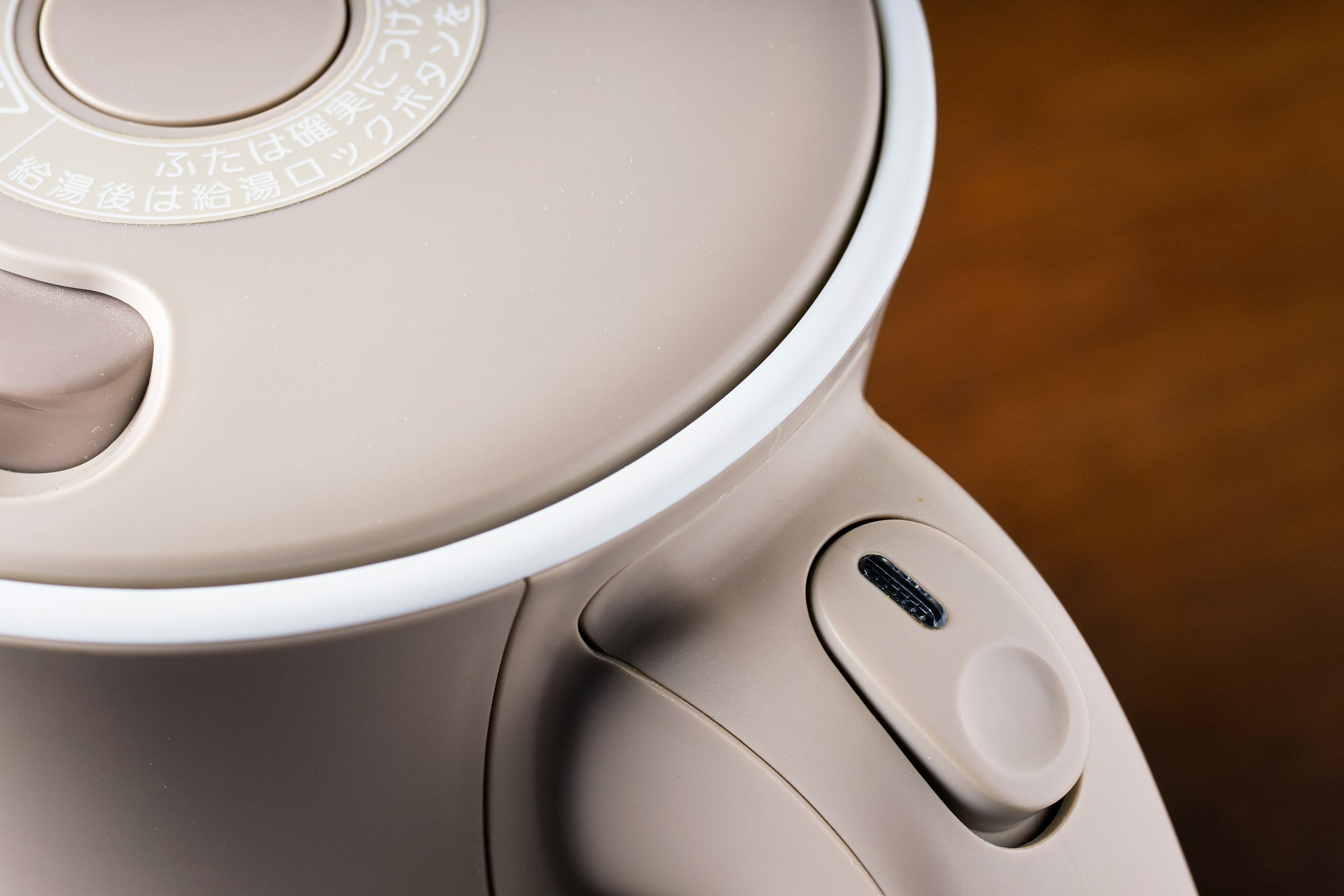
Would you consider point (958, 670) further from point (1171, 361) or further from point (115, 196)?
point (1171, 361)

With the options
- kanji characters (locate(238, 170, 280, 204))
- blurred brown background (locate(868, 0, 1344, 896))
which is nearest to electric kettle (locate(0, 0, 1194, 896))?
kanji characters (locate(238, 170, 280, 204))

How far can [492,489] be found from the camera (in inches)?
8.7

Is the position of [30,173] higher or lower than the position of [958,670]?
higher

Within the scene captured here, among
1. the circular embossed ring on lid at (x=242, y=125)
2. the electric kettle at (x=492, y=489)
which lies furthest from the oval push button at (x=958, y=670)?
the circular embossed ring on lid at (x=242, y=125)

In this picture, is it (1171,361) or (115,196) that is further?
(1171,361)

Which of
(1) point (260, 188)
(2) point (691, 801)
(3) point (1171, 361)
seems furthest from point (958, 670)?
(3) point (1171, 361)

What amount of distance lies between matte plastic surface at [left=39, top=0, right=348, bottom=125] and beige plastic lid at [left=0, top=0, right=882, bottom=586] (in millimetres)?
35

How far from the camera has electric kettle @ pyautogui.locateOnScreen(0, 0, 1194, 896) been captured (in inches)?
8.8

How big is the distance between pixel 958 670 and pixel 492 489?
122 mm

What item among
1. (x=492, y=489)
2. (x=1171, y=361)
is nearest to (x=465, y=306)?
(x=492, y=489)

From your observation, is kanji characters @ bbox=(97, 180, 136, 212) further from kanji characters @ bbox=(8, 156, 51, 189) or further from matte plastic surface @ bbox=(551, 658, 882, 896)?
matte plastic surface @ bbox=(551, 658, 882, 896)

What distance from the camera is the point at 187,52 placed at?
27 centimetres

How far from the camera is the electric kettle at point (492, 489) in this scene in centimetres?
22

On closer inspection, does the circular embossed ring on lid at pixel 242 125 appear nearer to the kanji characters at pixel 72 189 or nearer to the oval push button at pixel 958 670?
the kanji characters at pixel 72 189
